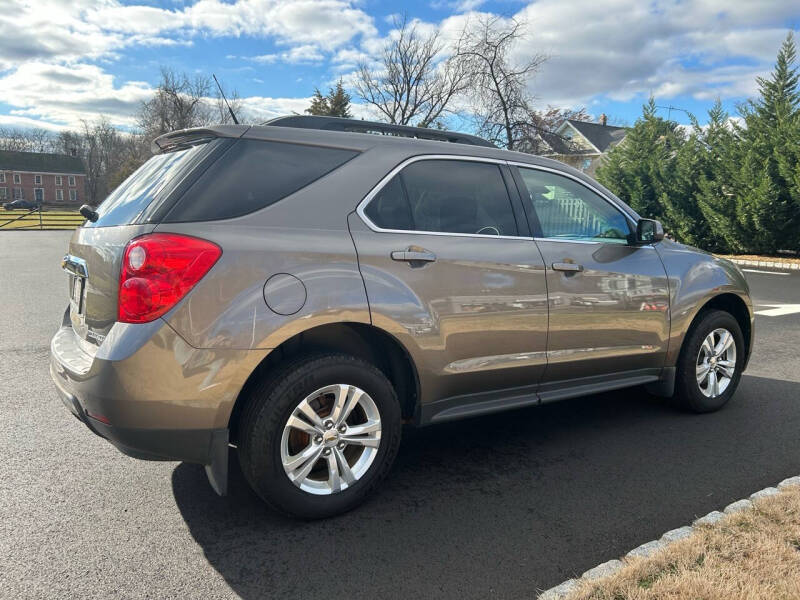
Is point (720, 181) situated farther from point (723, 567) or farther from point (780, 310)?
point (723, 567)

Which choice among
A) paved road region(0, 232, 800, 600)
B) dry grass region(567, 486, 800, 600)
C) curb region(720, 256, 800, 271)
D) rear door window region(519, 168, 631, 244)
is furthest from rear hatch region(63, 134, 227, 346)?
curb region(720, 256, 800, 271)

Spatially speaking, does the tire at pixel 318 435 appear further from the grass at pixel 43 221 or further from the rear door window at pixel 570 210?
the grass at pixel 43 221

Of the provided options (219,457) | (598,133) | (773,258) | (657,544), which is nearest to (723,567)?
(657,544)

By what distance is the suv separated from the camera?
252 centimetres

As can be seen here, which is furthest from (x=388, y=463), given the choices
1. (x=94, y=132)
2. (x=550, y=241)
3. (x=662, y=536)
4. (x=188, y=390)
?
(x=94, y=132)

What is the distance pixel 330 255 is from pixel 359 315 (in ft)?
1.01

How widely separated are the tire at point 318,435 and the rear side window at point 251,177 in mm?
759

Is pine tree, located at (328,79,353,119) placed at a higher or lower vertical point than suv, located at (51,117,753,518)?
higher

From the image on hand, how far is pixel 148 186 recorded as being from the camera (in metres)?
2.93

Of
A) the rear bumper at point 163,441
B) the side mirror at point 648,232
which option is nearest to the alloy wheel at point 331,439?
the rear bumper at point 163,441

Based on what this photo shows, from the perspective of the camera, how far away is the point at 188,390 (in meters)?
2.52

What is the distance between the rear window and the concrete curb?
2.30 metres

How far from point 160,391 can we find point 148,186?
1047 mm

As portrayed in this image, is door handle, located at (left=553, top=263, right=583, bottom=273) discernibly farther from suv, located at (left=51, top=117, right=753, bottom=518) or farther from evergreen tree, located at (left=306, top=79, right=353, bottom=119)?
evergreen tree, located at (left=306, top=79, right=353, bottom=119)
